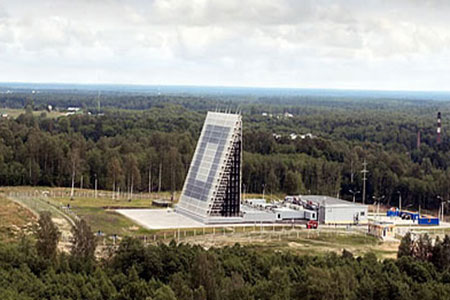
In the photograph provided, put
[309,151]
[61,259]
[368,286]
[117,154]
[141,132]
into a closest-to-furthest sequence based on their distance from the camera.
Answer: [368,286] < [61,259] < [117,154] < [309,151] < [141,132]

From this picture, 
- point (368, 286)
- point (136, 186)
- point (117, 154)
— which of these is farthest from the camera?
point (117, 154)

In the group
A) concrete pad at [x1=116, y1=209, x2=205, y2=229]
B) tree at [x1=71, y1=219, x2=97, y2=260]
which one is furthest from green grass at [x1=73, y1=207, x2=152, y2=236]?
tree at [x1=71, y1=219, x2=97, y2=260]

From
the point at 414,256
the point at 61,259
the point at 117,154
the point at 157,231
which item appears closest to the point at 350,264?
the point at 414,256

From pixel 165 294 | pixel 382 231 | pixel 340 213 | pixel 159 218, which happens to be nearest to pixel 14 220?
pixel 159 218

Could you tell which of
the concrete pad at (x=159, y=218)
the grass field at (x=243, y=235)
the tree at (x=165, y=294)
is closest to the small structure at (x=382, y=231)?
the grass field at (x=243, y=235)

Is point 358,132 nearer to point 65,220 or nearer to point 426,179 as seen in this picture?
point 426,179

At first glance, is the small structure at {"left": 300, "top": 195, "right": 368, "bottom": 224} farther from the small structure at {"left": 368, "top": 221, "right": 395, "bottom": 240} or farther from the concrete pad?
the concrete pad
